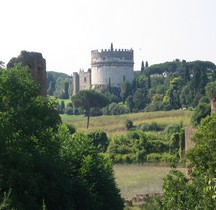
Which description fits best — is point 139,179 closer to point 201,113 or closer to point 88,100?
point 201,113

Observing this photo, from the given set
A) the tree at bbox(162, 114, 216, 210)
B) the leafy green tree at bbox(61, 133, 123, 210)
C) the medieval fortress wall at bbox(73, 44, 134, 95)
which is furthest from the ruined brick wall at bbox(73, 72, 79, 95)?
the tree at bbox(162, 114, 216, 210)

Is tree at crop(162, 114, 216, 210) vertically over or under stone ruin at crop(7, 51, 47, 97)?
under

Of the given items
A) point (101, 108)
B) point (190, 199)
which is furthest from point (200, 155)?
point (101, 108)

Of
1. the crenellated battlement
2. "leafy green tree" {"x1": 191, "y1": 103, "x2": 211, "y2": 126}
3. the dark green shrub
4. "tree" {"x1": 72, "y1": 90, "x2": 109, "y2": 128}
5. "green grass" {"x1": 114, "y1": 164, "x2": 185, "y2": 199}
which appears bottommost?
"green grass" {"x1": 114, "y1": 164, "x2": 185, "y2": 199}

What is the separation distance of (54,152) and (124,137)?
99.3 feet

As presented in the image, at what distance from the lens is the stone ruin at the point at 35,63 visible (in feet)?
74.0

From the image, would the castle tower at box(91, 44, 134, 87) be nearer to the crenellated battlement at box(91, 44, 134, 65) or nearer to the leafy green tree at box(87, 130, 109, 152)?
the crenellated battlement at box(91, 44, 134, 65)

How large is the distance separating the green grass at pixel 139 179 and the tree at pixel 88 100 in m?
26.2

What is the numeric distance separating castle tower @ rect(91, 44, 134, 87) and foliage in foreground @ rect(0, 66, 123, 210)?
68.0 meters

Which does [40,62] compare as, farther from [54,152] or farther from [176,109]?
[176,109]

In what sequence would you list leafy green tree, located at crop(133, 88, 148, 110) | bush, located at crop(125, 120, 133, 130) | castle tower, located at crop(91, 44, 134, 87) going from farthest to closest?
castle tower, located at crop(91, 44, 134, 87) → leafy green tree, located at crop(133, 88, 148, 110) → bush, located at crop(125, 120, 133, 130)

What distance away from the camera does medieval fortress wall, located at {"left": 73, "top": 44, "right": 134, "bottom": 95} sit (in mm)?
84688

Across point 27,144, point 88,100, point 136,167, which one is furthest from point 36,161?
point 88,100

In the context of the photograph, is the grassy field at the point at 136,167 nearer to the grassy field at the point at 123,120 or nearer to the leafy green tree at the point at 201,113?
the grassy field at the point at 123,120
